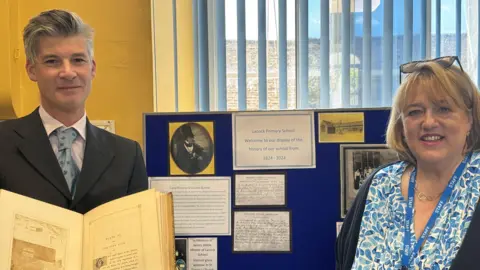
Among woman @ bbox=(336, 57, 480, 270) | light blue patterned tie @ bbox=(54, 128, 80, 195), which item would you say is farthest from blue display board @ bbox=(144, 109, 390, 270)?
light blue patterned tie @ bbox=(54, 128, 80, 195)

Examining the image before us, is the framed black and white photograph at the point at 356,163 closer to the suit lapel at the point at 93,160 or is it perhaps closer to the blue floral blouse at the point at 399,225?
the blue floral blouse at the point at 399,225

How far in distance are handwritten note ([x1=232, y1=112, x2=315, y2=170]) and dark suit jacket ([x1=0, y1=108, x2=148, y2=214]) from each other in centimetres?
42

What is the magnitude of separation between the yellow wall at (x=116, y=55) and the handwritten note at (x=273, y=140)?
54 cm

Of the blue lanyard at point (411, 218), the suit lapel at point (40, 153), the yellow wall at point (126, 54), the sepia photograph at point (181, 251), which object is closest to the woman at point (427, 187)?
the blue lanyard at point (411, 218)

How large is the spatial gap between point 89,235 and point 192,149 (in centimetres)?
55

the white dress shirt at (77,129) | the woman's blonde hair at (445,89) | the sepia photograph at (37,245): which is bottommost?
the sepia photograph at (37,245)

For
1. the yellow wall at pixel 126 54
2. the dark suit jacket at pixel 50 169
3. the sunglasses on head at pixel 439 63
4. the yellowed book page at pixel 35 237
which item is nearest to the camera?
the yellowed book page at pixel 35 237

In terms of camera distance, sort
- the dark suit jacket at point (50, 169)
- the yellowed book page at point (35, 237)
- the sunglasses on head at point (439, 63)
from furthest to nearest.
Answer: the sunglasses on head at point (439, 63) < the dark suit jacket at point (50, 169) < the yellowed book page at point (35, 237)

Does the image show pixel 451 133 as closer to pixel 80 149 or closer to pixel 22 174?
pixel 80 149

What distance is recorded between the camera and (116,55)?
1887 mm

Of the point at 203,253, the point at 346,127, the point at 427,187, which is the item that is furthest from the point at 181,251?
the point at 427,187

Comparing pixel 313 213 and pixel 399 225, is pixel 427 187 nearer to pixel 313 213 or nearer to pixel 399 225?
pixel 399 225

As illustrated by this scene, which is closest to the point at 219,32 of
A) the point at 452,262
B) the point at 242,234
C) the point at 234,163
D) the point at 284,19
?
the point at 284,19

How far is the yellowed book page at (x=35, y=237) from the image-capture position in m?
0.98
